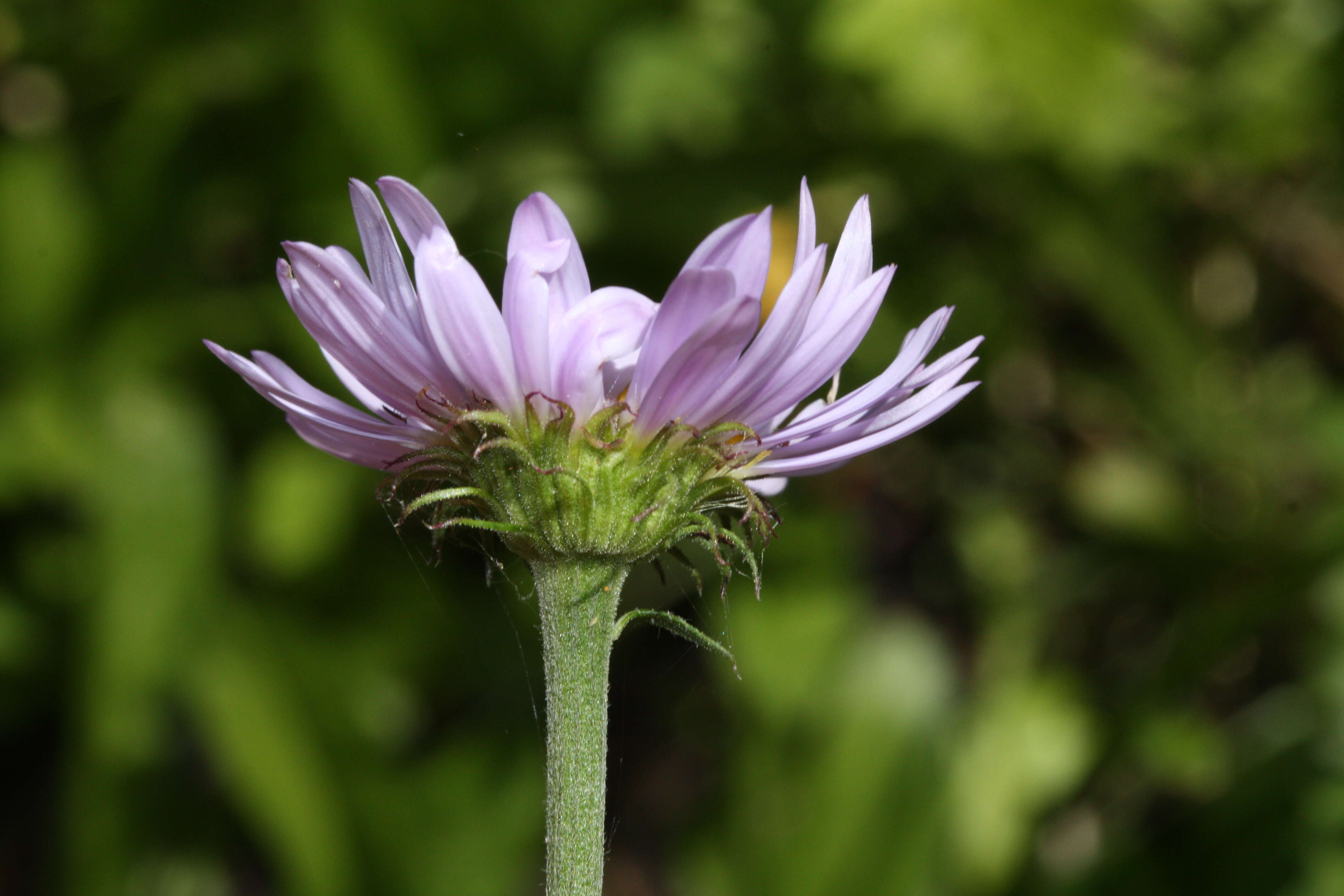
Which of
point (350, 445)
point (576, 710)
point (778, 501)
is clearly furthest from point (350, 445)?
point (778, 501)

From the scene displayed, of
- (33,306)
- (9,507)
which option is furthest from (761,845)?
(33,306)

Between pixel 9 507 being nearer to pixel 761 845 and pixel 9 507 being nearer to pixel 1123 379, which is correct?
pixel 761 845

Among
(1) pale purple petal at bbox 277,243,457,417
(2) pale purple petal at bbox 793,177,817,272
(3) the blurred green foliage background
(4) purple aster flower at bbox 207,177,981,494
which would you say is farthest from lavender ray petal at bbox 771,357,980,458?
(3) the blurred green foliage background

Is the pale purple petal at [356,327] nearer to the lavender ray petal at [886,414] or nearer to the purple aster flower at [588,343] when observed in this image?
the purple aster flower at [588,343]

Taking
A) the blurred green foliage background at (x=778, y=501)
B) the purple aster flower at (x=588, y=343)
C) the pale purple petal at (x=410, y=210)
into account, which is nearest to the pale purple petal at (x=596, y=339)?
the purple aster flower at (x=588, y=343)

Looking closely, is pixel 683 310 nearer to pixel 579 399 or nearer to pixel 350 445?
pixel 579 399

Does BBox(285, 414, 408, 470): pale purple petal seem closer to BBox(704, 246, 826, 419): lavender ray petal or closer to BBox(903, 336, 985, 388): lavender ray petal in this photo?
BBox(704, 246, 826, 419): lavender ray petal
